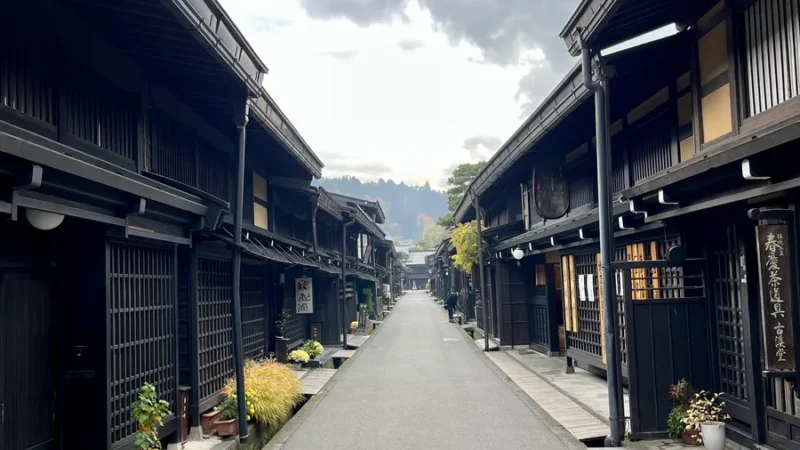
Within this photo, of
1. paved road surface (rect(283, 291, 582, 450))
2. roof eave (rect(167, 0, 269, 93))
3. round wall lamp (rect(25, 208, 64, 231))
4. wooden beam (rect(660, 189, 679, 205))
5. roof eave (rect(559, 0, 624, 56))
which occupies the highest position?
roof eave (rect(559, 0, 624, 56))

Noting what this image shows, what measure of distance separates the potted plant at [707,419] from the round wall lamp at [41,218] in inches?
353

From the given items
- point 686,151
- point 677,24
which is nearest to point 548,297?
point 686,151

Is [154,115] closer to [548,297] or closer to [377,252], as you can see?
[548,297]

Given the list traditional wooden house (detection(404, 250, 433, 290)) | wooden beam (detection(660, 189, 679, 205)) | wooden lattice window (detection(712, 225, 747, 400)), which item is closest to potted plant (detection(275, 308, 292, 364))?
wooden lattice window (detection(712, 225, 747, 400))

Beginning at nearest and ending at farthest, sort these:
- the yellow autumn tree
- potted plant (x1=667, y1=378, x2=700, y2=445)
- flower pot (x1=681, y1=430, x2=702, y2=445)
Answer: flower pot (x1=681, y1=430, x2=702, y2=445) < potted plant (x1=667, y1=378, x2=700, y2=445) < the yellow autumn tree

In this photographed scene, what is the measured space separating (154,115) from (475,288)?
93.1 feet

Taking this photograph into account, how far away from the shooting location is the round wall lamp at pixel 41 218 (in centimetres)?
632

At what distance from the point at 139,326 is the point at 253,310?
25.3 ft

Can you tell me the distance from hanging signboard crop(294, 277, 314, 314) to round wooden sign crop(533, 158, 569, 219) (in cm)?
836

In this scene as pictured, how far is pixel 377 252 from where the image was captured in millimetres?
55531

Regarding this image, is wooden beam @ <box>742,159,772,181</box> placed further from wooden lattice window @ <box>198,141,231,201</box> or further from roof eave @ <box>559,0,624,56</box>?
wooden lattice window @ <box>198,141,231,201</box>

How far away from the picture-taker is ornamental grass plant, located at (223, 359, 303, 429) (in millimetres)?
12281

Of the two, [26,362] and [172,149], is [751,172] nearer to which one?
[26,362]

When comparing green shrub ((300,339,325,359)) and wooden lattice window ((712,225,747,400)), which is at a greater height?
wooden lattice window ((712,225,747,400))
